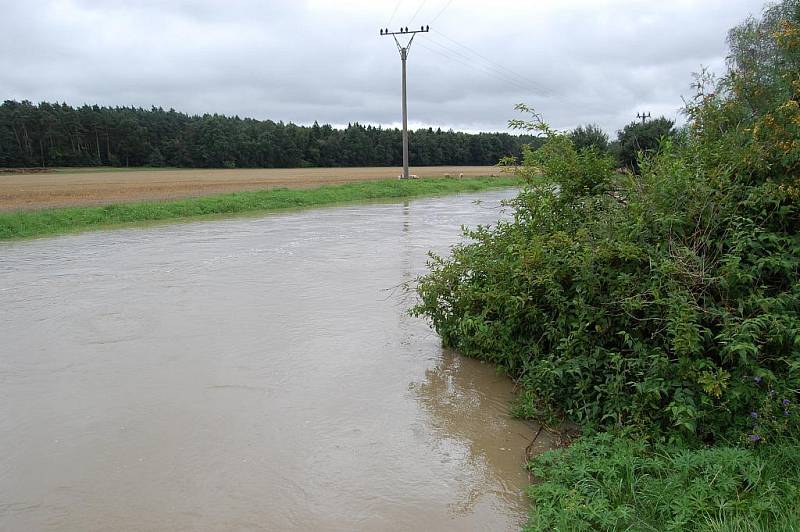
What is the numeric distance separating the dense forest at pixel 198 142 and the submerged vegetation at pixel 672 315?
196 feet

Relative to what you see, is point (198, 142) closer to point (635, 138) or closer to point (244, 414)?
point (635, 138)

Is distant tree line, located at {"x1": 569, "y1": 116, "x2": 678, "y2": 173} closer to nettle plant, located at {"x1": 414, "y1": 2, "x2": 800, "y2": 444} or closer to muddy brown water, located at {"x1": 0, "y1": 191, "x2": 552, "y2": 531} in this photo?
nettle plant, located at {"x1": 414, "y1": 2, "x2": 800, "y2": 444}

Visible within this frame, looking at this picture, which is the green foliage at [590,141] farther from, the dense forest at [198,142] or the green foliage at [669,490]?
the dense forest at [198,142]

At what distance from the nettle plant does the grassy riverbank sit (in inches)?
209

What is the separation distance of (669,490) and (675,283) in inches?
61.1

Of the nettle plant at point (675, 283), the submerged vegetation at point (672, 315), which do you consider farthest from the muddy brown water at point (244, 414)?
the nettle plant at point (675, 283)

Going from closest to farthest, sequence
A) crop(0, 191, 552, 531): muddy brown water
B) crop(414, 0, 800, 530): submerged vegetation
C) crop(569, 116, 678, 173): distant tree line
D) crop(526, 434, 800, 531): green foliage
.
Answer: crop(526, 434, 800, 531): green foliage, crop(414, 0, 800, 530): submerged vegetation, crop(0, 191, 552, 531): muddy brown water, crop(569, 116, 678, 173): distant tree line

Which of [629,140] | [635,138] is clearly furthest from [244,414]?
[629,140]

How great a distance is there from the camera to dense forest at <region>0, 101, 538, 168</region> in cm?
7460

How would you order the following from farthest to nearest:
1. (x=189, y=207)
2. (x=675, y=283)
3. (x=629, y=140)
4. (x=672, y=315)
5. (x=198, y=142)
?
(x=198, y=142)
(x=189, y=207)
(x=629, y=140)
(x=675, y=283)
(x=672, y=315)

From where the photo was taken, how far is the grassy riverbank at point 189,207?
1892cm

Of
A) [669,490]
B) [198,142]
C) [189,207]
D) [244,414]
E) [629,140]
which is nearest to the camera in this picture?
[669,490]

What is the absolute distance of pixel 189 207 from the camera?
23875 mm

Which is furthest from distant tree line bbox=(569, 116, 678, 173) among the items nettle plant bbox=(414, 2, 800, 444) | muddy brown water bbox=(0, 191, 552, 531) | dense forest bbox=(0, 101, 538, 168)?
dense forest bbox=(0, 101, 538, 168)
